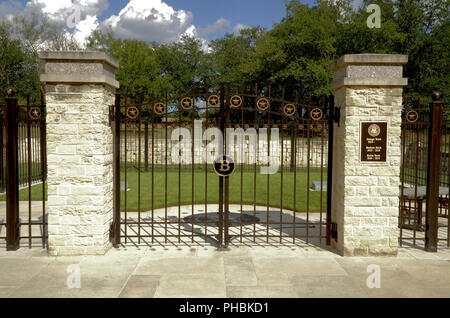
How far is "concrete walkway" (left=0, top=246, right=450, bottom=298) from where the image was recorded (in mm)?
4660

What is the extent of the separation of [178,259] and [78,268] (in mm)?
1487

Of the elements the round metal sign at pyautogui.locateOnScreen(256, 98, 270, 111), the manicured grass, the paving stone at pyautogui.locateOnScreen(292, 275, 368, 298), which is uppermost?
the round metal sign at pyautogui.locateOnScreen(256, 98, 270, 111)

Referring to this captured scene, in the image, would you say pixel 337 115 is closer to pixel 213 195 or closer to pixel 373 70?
pixel 373 70

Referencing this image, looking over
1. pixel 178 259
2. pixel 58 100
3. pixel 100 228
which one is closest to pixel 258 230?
pixel 178 259

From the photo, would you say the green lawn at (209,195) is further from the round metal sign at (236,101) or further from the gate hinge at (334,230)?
the gate hinge at (334,230)

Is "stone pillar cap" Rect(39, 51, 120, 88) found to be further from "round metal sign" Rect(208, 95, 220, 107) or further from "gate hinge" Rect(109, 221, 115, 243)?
"gate hinge" Rect(109, 221, 115, 243)

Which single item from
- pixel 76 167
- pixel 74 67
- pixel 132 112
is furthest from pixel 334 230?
pixel 74 67

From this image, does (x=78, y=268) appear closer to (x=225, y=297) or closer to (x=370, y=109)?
(x=225, y=297)

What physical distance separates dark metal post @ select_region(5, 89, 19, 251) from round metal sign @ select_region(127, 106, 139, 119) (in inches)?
74.8

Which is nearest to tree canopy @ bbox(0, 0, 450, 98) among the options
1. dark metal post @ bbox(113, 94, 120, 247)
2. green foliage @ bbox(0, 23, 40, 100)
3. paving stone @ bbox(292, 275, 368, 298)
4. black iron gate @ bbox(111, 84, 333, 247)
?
green foliage @ bbox(0, 23, 40, 100)

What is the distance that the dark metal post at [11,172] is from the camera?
6266 millimetres

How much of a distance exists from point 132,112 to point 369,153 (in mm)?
4055

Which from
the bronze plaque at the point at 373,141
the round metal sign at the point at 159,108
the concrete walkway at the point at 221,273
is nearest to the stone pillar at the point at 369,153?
the bronze plaque at the point at 373,141

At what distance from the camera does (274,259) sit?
595 centimetres
